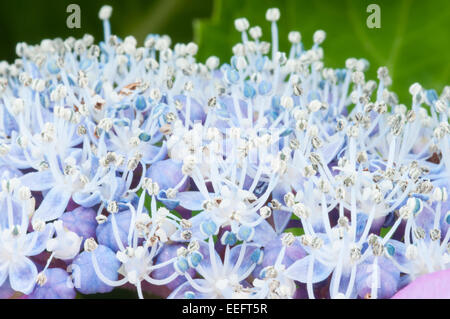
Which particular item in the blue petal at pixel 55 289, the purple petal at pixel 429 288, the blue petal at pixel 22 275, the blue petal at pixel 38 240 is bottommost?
the purple petal at pixel 429 288

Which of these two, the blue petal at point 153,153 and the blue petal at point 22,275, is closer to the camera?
the blue petal at point 22,275

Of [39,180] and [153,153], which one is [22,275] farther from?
[153,153]

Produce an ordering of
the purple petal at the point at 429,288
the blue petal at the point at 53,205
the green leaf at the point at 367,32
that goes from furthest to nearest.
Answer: the green leaf at the point at 367,32 → the blue petal at the point at 53,205 → the purple petal at the point at 429,288

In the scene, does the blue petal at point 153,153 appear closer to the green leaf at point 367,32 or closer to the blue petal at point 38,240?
the blue petal at point 38,240

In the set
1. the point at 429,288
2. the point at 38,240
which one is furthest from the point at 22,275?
the point at 429,288

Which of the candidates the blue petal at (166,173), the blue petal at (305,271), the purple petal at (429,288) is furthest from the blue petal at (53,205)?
the purple petal at (429,288)
